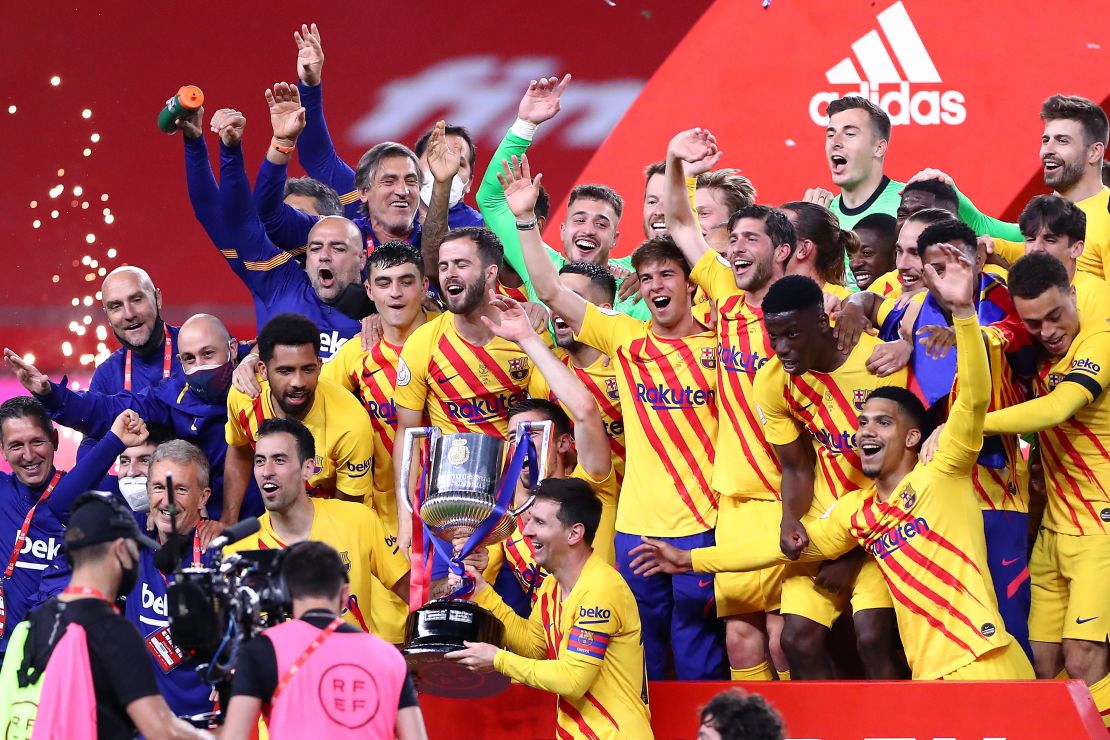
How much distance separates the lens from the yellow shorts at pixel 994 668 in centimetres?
544

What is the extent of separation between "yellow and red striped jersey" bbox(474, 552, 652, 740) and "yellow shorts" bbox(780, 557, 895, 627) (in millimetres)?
687

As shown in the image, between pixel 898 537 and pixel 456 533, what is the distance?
5.20ft

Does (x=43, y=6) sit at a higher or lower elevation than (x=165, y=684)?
higher

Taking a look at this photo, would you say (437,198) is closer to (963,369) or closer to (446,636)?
(446,636)

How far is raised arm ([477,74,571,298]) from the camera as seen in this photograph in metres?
7.05

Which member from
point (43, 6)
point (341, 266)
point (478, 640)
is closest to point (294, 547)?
point (478, 640)

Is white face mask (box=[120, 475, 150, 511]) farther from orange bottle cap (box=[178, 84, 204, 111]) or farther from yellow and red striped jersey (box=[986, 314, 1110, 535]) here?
yellow and red striped jersey (box=[986, 314, 1110, 535])

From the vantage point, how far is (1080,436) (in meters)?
6.08

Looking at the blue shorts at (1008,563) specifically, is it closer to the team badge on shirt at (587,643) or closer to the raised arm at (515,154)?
the team badge on shirt at (587,643)

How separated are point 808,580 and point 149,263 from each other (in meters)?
6.29

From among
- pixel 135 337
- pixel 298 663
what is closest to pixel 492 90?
pixel 135 337

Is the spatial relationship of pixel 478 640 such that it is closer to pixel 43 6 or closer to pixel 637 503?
pixel 637 503

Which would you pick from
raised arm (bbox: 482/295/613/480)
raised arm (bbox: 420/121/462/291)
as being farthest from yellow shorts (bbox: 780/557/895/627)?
raised arm (bbox: 420/121/462/291)

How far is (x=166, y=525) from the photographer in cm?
664
